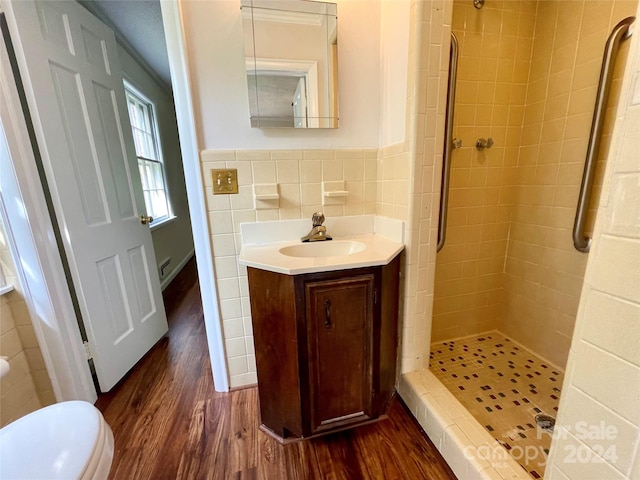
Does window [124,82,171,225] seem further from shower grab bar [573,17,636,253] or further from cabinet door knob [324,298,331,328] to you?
shower grab bar [573,17,636,253]

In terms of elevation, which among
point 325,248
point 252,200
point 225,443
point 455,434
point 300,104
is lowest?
point 225,443

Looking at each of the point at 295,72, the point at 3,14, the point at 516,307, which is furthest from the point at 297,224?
the point at 516,307

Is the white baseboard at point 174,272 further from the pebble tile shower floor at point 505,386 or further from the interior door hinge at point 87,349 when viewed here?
the pebble tile shower floor at point 505,386

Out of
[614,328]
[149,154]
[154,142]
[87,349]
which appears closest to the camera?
[614,328]

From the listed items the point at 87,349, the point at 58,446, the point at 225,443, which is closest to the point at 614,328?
the point at 58,446

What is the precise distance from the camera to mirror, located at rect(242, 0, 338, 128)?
3.95ft

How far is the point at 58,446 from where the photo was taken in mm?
681

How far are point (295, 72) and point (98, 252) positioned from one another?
1443 millimetres

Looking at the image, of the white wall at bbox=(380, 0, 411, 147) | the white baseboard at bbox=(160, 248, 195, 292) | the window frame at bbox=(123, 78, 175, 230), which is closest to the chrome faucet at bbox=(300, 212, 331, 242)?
the white wall at bbox=(380, 0, 411, 147)

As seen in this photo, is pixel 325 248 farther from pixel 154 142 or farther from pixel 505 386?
pixel 154 142

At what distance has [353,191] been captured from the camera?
145 cm

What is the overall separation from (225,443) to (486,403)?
1.30m

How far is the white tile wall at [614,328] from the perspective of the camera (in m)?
0.48

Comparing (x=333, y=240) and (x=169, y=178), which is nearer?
(x=333, y=240)
